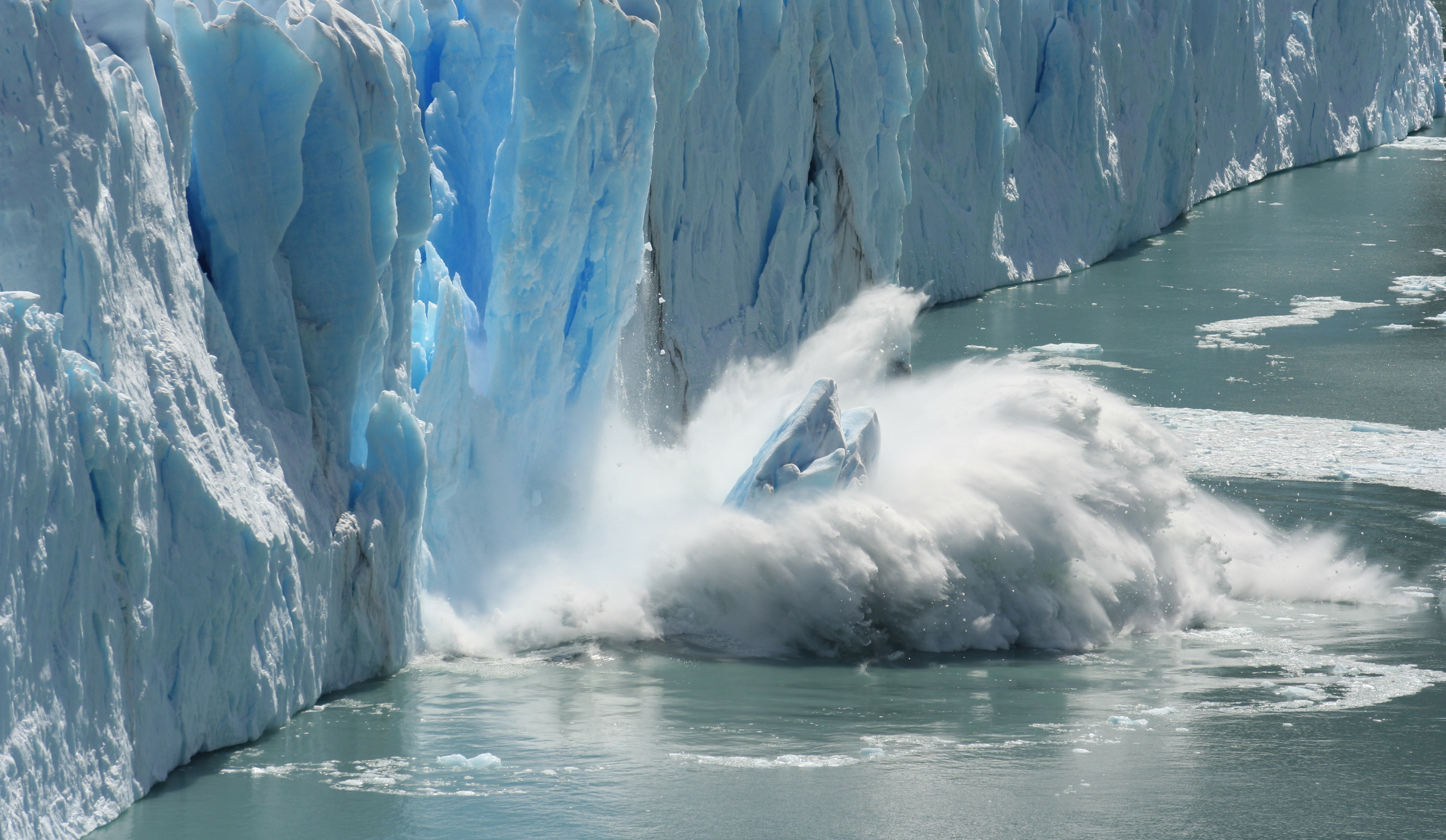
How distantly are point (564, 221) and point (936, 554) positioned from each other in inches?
99.0

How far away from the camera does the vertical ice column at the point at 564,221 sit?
28.3 ft

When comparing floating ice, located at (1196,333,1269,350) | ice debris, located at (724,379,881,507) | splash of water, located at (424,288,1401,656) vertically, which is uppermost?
floating ice, located at (1196,333,1269,350)

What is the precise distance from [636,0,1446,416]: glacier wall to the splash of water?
2231 millimetres

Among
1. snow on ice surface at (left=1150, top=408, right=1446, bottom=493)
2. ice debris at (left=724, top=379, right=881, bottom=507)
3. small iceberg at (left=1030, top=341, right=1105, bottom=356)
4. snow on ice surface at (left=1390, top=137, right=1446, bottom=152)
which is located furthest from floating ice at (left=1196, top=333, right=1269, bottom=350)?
snow on ice surface at (left=1390, top=137, right=1446, bottom=152)

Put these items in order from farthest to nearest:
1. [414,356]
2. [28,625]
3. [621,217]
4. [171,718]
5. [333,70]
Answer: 1. [621,217]
2. [414,356]
3. [333,70]
4. [171,718]
5. [28,625]

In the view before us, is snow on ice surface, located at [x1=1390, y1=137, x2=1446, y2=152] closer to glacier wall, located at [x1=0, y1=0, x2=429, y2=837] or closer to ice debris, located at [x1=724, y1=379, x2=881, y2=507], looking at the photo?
ice debris, located at [x1=724, y1=379, x2=881, y2=507]

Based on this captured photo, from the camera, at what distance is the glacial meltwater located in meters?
5.67

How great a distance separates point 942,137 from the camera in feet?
60.6

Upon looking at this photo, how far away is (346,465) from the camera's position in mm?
6977

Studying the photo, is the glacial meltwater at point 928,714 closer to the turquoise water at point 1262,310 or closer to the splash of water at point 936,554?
the splash of water at point 936,554

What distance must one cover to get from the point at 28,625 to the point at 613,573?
3704 mm

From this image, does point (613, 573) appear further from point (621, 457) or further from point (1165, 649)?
point (1165, 649)

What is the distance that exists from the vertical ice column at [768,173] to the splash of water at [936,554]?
2359 millimetres

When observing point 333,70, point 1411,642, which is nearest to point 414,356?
point 333,70
